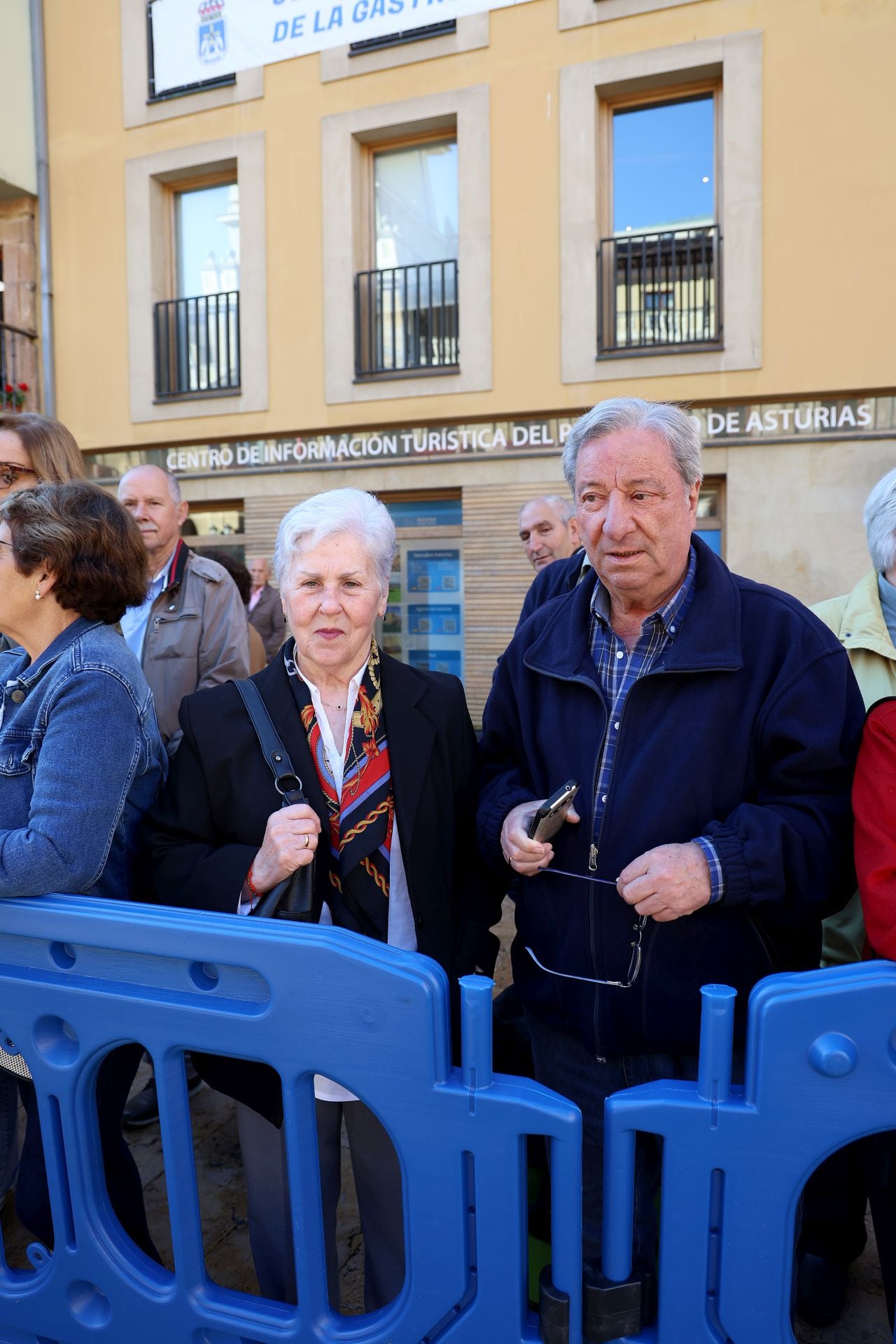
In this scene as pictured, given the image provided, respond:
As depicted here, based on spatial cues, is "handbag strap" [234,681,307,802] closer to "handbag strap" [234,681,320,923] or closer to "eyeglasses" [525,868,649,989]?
"handbag strap" [234,681,320,923]

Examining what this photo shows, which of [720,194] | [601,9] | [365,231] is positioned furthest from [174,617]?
[601,9]

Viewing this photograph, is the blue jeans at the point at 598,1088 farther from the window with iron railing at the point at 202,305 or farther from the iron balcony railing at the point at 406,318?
the window with iron railing at the point at 202,305

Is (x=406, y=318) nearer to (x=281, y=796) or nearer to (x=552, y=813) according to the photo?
(x=281, y=796)

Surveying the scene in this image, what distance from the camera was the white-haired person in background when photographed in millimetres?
→ 2047

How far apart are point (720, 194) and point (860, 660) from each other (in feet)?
26.7

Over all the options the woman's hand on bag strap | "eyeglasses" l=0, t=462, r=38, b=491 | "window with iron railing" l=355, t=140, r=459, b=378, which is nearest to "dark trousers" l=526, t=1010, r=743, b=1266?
the woman's hand on bag strap

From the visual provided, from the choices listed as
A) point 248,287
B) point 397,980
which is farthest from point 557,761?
point 248,287

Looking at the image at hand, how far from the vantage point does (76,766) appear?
5.70ft

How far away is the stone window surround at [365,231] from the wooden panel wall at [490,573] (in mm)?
1106

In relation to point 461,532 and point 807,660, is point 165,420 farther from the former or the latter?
point 807,660

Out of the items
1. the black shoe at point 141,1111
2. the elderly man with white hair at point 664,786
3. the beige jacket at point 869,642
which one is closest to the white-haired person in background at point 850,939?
the beige jacket at point 869,642

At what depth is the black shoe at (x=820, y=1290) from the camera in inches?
86.9

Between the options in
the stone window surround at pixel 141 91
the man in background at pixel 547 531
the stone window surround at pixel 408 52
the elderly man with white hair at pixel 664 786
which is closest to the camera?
the elderly man with white hair at pixel 664 786

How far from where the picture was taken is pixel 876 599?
2.10 metres
